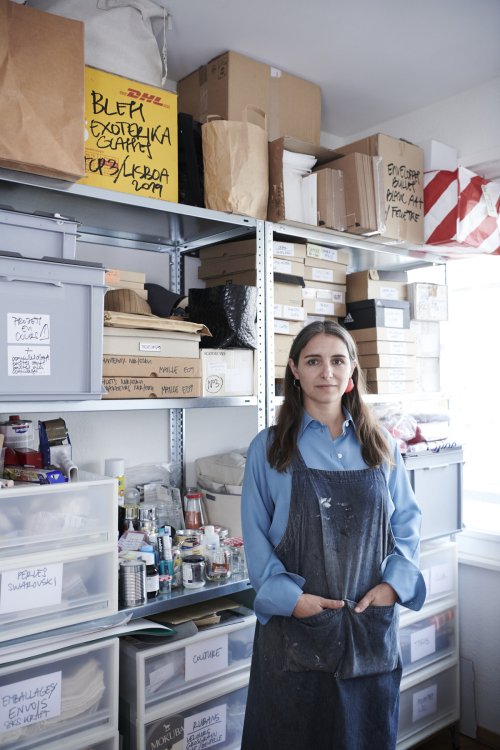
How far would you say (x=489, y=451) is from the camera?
9.82 ft

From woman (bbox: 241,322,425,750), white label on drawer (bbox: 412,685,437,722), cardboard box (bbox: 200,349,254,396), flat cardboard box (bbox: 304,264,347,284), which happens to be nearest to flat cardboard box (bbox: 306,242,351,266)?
flat cardboard box (bbox: 304,264,347,284)

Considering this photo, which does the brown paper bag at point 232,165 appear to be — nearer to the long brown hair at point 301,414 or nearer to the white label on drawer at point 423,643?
the long brown hair at point 301,414

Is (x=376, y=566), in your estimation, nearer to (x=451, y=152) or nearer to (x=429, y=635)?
(x=429, y=635)

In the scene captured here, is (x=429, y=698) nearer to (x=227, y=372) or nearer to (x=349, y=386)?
(x=349, y=386)

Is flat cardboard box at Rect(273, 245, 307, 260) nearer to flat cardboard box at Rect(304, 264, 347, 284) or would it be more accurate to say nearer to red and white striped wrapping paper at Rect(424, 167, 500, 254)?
flat cardboard box at Rect(304, 264, 347, 284)

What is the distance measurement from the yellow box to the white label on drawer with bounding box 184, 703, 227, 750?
5.11 ft

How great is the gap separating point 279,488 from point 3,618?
0.77 m


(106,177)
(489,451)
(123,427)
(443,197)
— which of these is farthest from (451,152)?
(123,427)

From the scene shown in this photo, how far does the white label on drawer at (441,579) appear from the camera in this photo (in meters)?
2.62

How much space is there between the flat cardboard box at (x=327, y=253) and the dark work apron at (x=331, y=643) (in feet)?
3.34

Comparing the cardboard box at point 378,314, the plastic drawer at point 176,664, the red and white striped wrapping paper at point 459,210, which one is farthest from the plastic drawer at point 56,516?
the red and white striped wrapping paper at point 459,210

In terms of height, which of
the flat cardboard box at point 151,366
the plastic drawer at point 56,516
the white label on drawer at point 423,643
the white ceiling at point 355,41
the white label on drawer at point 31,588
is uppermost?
the white ceiling at point 355,41

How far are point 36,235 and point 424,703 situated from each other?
7.57 ft

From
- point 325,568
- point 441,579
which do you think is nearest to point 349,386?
point 325,568
